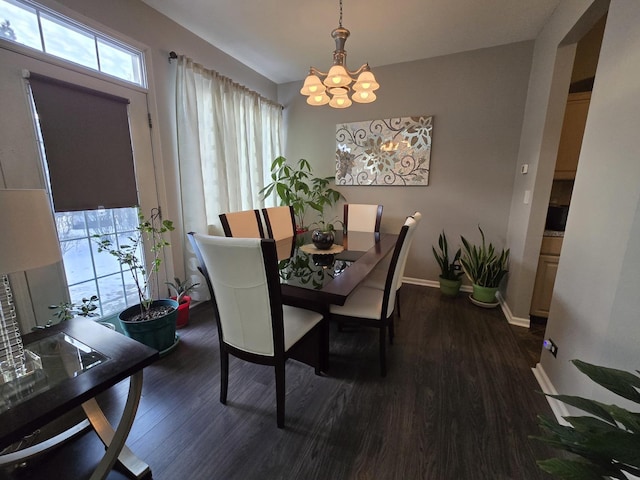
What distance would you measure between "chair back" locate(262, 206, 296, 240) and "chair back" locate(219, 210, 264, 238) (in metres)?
0.11

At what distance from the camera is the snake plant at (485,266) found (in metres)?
2.72

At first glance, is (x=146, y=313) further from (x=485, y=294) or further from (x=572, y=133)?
(x=572, y=133)

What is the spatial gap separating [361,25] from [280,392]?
9.77 ft

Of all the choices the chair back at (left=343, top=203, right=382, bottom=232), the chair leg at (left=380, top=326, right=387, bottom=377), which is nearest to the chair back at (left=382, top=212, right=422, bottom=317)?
the chair leg at (left=380, top=326, right=387, bottom=377)

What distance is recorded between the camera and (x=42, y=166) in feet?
5.49

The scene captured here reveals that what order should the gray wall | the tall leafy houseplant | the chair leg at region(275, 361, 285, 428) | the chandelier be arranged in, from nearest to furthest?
the tall leafy houseplant → the chair leg at region(275, 361, 285, 428) → the chandelier → the gray wall

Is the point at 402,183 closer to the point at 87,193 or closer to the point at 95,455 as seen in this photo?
the point at 87,193

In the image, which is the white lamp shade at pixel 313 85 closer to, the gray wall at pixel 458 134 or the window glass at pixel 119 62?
the window glass at pixel 119 62

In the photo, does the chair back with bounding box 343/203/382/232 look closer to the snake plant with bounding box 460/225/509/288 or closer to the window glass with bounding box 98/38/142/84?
the snake plant with bounding box 460/225/509/288

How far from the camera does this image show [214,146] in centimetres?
276

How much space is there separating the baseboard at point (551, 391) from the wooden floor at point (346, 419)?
37mm

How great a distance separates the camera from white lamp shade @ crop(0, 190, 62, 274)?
2.70 feet

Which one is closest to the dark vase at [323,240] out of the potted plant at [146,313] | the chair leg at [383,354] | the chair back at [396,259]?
the chair back at [396,259]

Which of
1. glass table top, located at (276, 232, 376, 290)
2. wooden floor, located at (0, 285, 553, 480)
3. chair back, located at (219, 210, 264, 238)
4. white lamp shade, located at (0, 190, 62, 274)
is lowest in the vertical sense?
wooden floor, located at (0, 285, 553, 480)
